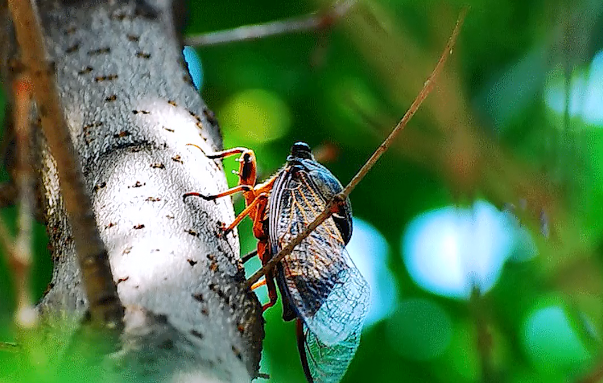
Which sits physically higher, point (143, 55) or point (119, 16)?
point (119, 16)

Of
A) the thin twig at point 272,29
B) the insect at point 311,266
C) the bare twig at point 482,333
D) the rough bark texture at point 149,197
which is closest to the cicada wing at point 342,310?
the insect at point 311,266

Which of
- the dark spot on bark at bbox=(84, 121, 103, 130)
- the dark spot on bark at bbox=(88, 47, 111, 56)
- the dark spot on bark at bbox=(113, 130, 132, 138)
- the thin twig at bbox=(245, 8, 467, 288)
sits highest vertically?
the dark spot on bark at bbox=(88, 47, 111, 56)

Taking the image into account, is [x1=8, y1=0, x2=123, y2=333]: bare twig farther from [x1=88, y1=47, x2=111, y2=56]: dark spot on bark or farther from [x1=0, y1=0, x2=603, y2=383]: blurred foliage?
[x1=0, y1=0, x2=603, y2=383]: blurred foliage

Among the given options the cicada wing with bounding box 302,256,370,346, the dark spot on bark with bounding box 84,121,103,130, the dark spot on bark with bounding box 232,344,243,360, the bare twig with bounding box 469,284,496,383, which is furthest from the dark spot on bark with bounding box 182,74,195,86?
the bare twig with bounding box 469,284,496,383

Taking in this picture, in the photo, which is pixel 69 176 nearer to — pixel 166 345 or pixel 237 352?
pixel 166 345

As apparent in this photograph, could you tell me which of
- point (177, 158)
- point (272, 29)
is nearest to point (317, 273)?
point (177, 158)

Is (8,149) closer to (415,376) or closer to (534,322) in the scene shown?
(415,376)
